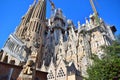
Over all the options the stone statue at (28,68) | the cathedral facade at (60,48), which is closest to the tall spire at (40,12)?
the cathedral facade at (60,48)

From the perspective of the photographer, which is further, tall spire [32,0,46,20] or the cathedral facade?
tall spire [32,0,46,20]

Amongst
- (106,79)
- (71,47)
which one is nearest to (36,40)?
(71,47)

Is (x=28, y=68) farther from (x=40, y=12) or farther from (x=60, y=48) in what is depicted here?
(x=40, y=12)

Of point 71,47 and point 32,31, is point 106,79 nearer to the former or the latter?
point 71,47

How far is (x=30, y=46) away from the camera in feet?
108

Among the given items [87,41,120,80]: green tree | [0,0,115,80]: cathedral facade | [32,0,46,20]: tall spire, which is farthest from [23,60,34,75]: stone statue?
[32,0,46,20]: tall spire

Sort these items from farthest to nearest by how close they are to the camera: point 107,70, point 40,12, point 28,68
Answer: point 40,12 → point 107,70 → point 28,68

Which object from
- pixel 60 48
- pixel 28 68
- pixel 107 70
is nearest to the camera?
pixel 28 68

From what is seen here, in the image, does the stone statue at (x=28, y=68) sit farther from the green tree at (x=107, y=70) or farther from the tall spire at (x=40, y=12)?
the tall spire at (x=40, y=12)

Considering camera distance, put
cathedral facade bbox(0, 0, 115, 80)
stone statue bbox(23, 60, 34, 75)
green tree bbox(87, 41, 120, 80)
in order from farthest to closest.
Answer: cathedral facade bbox(0, 0, 115, 80)
green tree bbox(87, 41, 120, 80)
stone statue bbox(23, 60, 34, 75)

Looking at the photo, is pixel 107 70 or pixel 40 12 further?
pixel 40 12

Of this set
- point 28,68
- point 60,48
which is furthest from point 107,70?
point 60,48

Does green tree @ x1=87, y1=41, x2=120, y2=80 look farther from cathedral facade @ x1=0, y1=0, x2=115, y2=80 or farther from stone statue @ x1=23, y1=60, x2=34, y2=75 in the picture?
cathedral facade @ x1=0, y1=0, x2=115, y2=80

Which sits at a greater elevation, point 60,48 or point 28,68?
point 60,48
